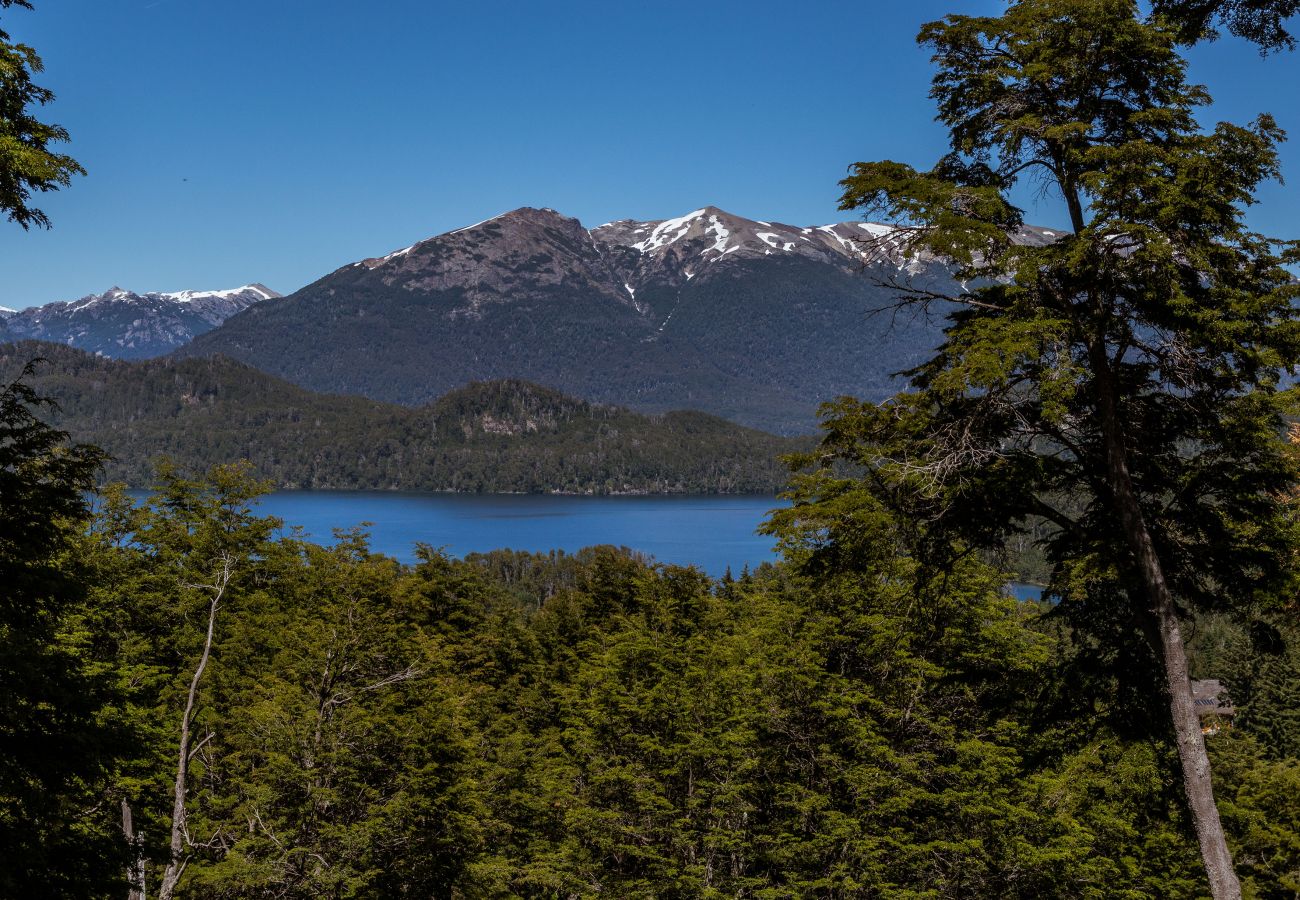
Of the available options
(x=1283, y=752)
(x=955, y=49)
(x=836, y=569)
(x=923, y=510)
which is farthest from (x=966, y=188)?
(x=1283, y=752)

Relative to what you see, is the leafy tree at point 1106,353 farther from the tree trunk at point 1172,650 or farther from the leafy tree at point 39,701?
the leafy tree at point 39,701

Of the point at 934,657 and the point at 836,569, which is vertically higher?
the point at 836,569

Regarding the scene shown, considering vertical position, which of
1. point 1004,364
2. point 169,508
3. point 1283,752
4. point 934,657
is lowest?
point 1283,752

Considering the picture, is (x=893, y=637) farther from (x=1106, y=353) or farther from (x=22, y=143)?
(x=22, y=143)

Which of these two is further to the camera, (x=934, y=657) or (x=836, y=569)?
(x=934, y=657)

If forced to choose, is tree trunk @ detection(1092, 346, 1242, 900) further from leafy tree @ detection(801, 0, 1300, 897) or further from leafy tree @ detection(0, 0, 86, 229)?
leafy tree @ detection(0, 0, 86, 229)

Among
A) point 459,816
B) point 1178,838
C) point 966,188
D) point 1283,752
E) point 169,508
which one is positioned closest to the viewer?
point 966,188

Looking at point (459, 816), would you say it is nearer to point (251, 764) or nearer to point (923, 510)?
point (251, 764)

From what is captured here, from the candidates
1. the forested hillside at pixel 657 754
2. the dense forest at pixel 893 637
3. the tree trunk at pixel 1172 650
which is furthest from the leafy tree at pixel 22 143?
the tree trunk at pixel 1172 650

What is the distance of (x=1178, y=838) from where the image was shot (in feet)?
54.2

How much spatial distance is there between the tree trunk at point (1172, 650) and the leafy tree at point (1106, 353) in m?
0.03

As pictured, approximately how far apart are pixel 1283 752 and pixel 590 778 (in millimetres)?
56972

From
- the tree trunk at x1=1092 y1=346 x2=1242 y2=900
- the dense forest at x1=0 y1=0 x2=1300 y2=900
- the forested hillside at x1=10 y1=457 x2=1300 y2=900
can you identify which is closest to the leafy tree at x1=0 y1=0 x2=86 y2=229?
the dense forest at x1=0 y1=0 x2=1300 y2=900

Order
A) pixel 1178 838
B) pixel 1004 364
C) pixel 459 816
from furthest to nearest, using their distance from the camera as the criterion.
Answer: pixel 459 816 → pixel 1178 838 → pixel 1004 364
